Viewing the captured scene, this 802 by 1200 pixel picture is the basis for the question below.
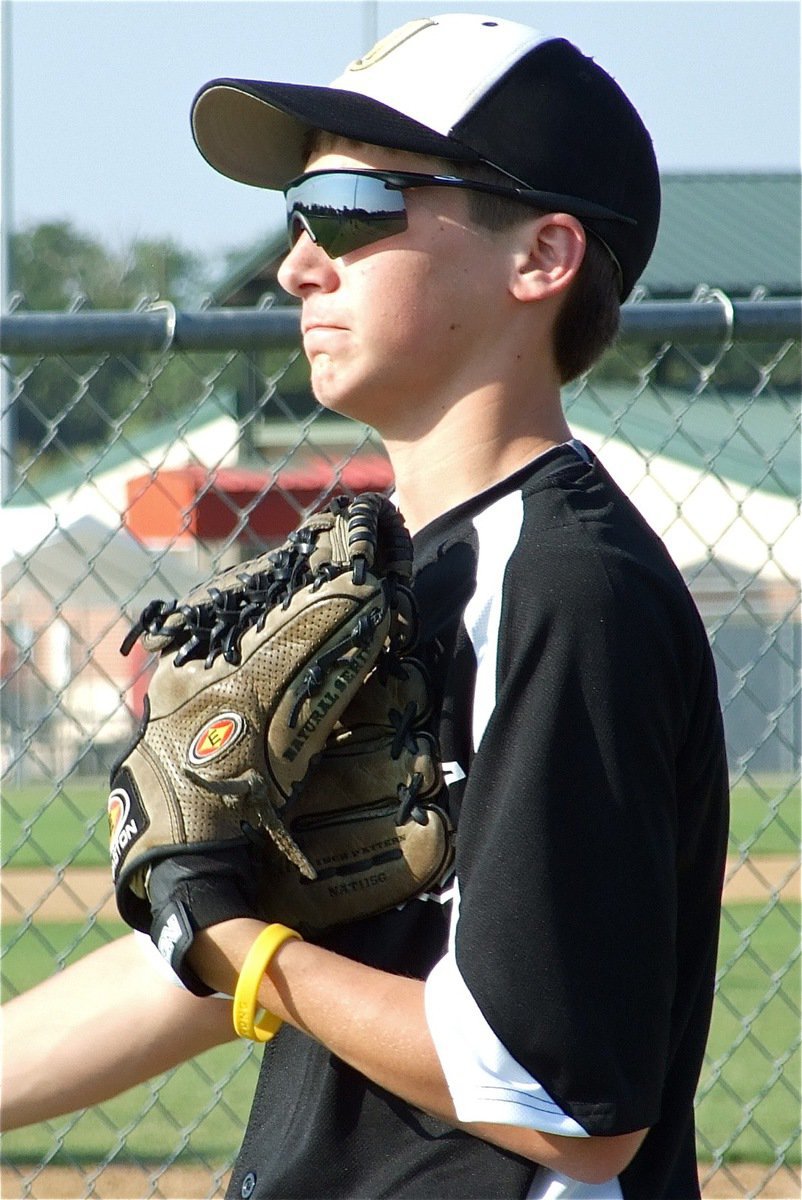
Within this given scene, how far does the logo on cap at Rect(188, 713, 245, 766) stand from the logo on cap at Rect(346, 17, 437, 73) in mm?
773

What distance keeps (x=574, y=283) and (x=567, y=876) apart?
0.72 m

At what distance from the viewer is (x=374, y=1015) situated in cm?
140

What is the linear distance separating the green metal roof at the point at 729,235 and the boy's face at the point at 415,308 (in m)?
26.2

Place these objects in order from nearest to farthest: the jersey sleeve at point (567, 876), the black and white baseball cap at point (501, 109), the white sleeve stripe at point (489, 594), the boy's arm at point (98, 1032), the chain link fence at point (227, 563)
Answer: the jersey sleeve at point (567, 876) < the white sleeve stripe at point (489, 594) < the black and white baseball cap at point (501, 109) < the boy's arm at point (98, 1032) < the chain link fence at point (227, 563)

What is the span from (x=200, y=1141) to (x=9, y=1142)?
2.46 feet

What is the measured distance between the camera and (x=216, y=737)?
149cm

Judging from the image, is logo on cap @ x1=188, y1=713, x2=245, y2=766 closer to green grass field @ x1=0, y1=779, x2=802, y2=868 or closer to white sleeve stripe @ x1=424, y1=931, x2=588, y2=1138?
white sleeve stripe @ x1=424, y1=931, x2=588, y2=1138

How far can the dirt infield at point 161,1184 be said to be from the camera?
467 centimetres

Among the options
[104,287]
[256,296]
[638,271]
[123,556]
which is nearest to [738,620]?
[123,556]

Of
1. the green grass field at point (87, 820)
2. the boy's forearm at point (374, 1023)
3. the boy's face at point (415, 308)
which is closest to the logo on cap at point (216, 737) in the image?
the boy's forearm at point (374, 1023)

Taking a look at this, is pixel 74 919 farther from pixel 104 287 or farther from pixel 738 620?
pixel 104 287

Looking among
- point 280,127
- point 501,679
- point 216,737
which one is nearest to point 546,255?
point 280,127

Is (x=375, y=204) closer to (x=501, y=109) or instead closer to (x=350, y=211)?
(x=350, y=211)

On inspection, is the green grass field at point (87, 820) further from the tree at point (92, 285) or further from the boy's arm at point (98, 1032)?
the tree at point (92, 285)
